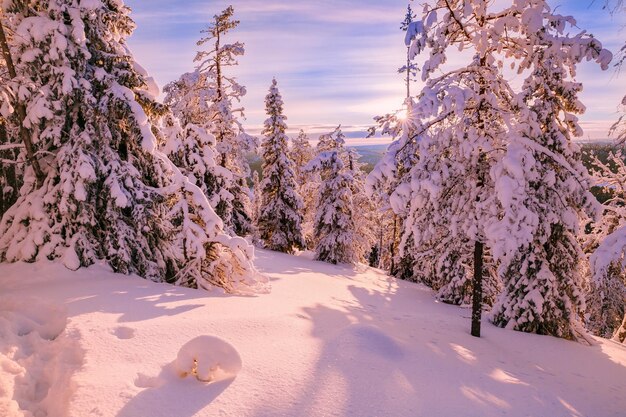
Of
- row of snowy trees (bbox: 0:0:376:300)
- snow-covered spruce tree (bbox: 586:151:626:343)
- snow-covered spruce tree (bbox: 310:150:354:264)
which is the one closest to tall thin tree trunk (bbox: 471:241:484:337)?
snow-covered spruce tree (bbox: 586:151:626:343)

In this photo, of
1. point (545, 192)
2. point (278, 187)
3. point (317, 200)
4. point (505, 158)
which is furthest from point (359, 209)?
point (505, 158)

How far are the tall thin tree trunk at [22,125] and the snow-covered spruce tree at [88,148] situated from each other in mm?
127

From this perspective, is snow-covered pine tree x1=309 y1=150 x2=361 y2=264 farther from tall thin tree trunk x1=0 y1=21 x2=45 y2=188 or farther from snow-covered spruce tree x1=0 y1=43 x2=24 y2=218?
tall thin tree trunk x1=0 y1=21 x2=45 y2=188

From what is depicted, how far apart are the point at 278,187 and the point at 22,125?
1897cm

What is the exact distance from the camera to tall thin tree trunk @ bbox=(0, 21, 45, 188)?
8.48m

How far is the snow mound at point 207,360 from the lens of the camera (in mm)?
4453

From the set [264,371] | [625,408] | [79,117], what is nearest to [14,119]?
[79,117]

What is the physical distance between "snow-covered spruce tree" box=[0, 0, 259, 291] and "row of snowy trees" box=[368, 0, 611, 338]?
18.5 feet

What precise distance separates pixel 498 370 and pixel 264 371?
466cm

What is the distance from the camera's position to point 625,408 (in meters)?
6.46

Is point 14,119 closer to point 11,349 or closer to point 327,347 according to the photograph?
point 11,349

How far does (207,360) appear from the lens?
4461 millimetres

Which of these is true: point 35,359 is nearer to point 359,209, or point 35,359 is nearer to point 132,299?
point 132,299

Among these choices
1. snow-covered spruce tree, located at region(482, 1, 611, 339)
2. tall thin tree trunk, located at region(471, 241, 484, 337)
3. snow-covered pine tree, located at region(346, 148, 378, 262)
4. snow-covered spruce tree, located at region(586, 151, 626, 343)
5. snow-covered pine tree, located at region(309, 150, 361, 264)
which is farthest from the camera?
snow-covered pine tree, located at region(346, 148, 378, 262)
